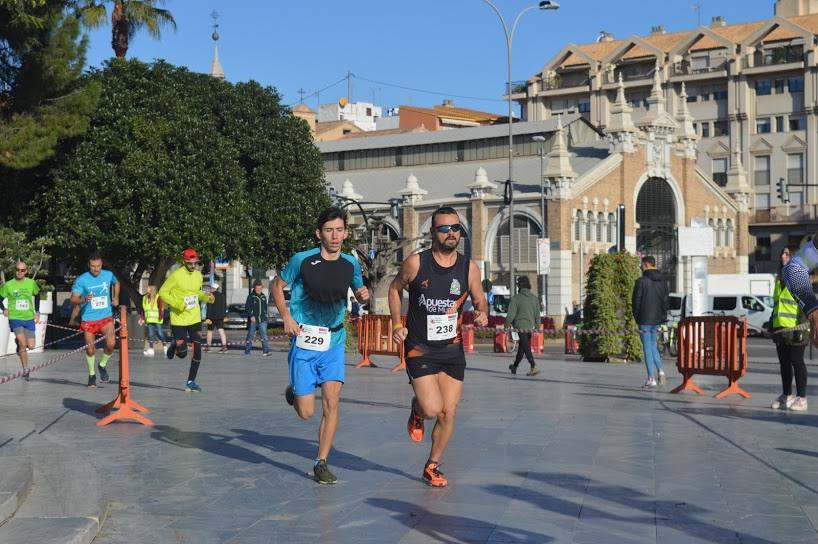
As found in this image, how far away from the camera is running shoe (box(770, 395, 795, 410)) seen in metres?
14.3

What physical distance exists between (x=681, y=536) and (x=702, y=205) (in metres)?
61.7

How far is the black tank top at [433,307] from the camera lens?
28.6 feet

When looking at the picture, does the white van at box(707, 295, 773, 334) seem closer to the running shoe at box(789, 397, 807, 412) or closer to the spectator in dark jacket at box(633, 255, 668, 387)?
the spectator in dark jacket at box(633, 255, 668, 387)

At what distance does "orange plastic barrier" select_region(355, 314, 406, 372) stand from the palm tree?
15566 millimetres

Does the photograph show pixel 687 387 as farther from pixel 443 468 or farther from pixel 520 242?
pixel 520 242

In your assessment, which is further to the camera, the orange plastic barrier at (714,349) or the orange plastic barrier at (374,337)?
the orange plastic barrier at (374,337)

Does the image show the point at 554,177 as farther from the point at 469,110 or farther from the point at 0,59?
the point at 469,110

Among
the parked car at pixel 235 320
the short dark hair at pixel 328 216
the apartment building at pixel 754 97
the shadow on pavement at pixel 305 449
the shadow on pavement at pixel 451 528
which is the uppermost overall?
the apartment building at pixel 754 97

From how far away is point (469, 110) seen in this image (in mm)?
113438

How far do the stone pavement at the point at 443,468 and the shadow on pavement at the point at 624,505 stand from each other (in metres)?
0.02

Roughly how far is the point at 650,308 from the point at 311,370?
365 inches

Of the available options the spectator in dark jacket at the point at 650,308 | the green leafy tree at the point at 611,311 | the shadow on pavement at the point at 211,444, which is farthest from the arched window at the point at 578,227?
the shadow on pavement at the point at 211,444

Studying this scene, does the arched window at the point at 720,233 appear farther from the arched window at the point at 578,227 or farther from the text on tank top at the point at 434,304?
the text on tank top at the point at 434,304

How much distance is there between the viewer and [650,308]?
17.3 m
